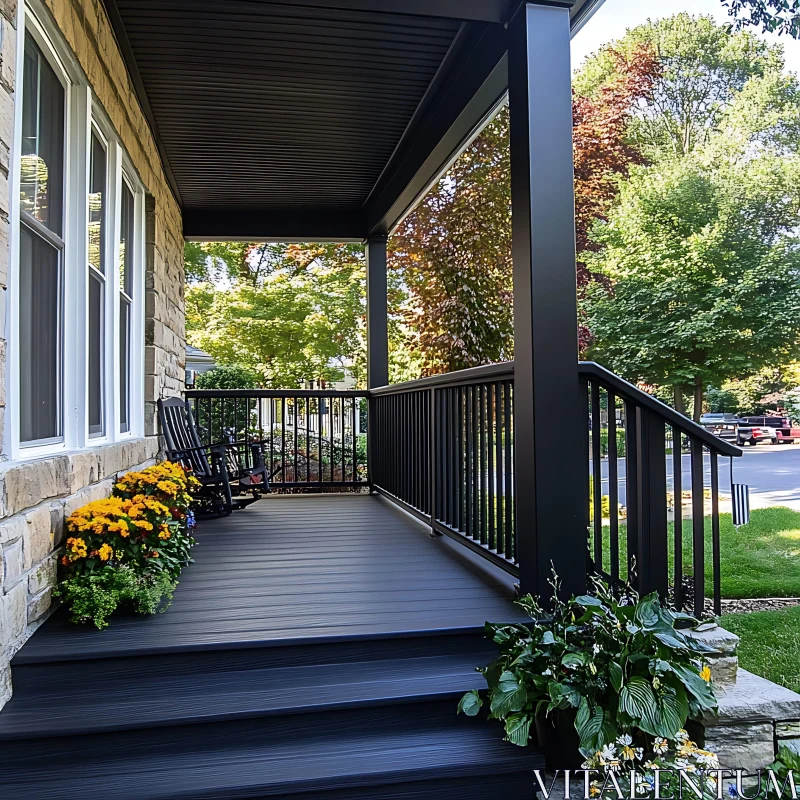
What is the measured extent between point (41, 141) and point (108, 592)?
1.63 m

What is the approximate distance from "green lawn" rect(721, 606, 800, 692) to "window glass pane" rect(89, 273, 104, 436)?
355 centimetres

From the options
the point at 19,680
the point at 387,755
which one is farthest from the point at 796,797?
the point at 19,680

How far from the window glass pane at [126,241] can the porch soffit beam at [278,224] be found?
7.47 feet

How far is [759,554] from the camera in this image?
6.89 metres

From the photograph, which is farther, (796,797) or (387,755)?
(387,755)

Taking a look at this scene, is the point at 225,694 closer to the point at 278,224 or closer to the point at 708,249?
the point at 278,224

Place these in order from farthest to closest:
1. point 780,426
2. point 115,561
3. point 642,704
Answer: point 780,426 → point 115,561 → point 642,704

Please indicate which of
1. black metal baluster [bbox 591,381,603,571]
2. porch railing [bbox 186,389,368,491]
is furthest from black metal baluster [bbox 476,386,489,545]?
porch railing [bbox 186,389,368,491]

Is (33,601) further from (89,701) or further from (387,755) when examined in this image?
(387,755)

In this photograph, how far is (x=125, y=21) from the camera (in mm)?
3131

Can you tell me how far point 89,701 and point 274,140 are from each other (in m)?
3.80

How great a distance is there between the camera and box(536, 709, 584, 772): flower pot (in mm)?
1874

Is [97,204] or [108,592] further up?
[97,204]

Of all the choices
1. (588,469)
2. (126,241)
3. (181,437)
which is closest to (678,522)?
(588,469)
